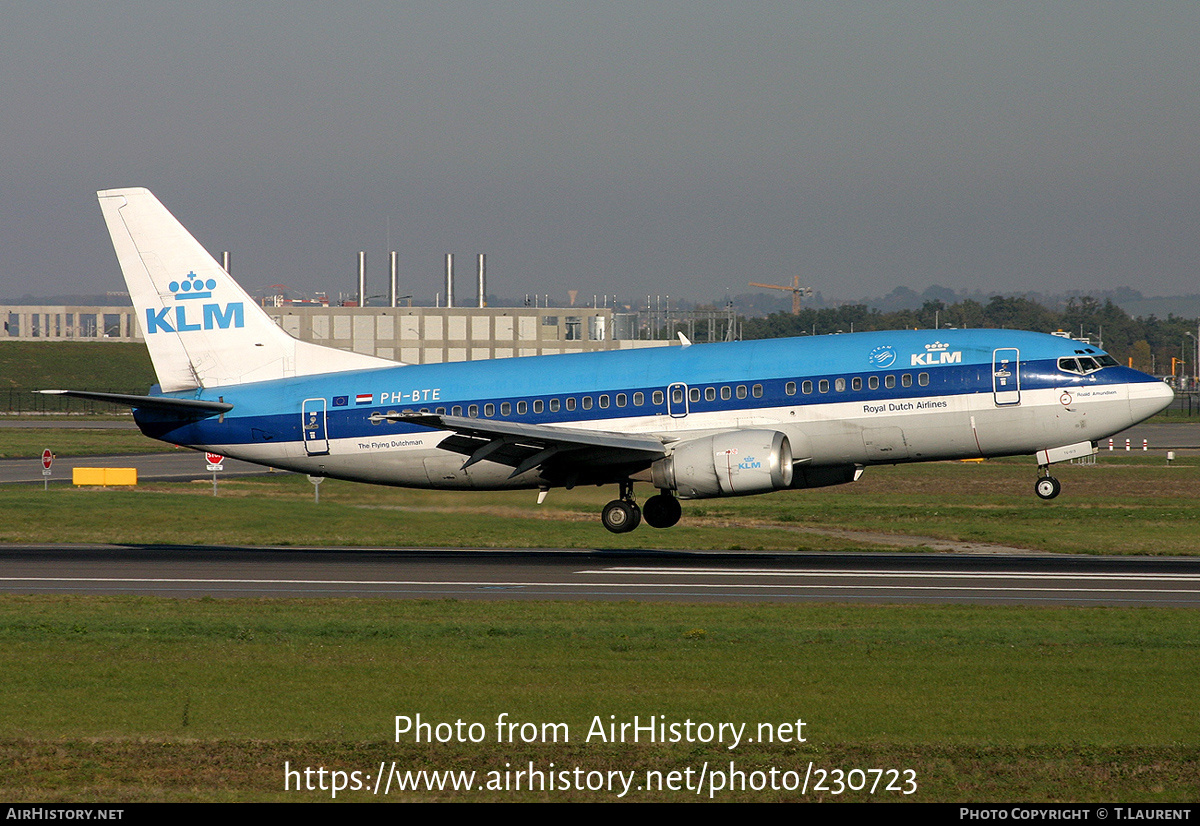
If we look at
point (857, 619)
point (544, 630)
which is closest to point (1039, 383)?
point (857, 619)

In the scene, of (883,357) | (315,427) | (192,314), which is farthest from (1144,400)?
(192,314)

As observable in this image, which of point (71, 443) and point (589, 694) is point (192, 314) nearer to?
point (589, 694)

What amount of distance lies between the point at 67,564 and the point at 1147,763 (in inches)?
1194

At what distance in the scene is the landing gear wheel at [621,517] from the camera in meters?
38.1

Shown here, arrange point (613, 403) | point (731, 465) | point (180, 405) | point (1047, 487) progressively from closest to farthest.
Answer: point (1047, 487)
point (731, 465)
point (613, 403)
point (180, 405)

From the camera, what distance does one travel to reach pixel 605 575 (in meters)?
34.8

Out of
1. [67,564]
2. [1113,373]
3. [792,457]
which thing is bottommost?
[67,564]

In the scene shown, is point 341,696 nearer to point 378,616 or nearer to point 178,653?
point 178,653

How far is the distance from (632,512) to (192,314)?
1491 centimetres

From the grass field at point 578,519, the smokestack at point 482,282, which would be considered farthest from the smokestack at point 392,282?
the grass field at point 578,519

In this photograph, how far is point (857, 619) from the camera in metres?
26.8

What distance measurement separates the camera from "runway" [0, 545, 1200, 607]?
30938 millimetres

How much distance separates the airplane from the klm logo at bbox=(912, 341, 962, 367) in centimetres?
4

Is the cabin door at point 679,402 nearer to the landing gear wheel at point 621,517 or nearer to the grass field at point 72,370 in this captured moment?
the landing gear wheel at point 621,517
